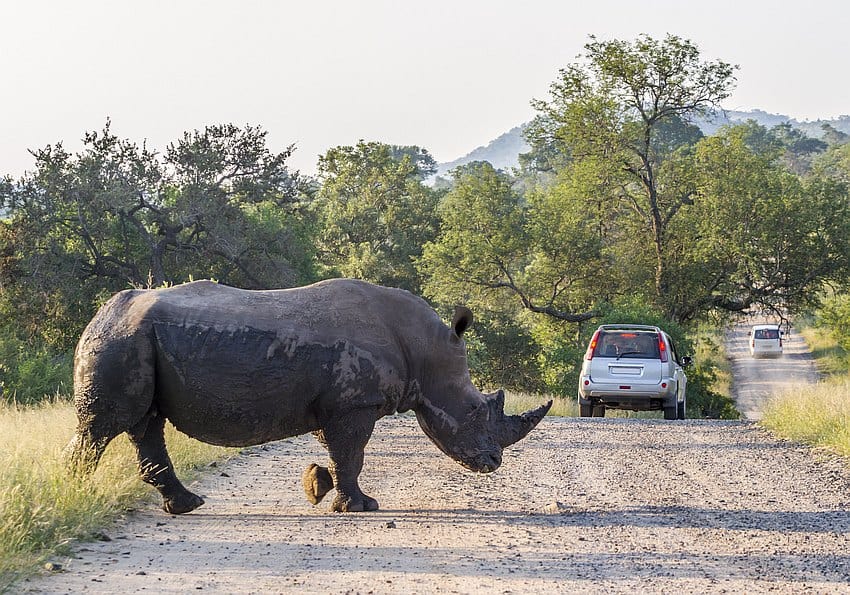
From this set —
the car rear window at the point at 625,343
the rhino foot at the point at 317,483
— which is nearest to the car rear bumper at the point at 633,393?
the car rear window at the point at 625,343

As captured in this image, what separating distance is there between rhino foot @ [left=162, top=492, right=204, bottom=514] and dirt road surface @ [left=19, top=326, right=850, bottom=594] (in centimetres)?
8

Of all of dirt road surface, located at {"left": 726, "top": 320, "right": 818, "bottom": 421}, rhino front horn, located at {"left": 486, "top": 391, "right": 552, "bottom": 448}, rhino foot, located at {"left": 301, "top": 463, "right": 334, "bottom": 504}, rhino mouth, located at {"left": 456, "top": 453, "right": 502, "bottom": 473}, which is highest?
rhino front horn, located at {"left": 486, "top": 391, "right": 552, "bottom": 448}

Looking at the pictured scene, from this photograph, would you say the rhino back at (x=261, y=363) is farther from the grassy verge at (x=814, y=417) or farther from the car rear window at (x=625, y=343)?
the car rear window at (x=625, y=343)

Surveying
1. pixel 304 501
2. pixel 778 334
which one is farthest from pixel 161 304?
pixel 778 334

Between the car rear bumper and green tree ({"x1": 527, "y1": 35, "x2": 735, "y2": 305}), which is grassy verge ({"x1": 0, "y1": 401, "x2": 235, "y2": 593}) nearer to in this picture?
the car rear bumper

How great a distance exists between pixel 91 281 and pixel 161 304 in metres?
21.4

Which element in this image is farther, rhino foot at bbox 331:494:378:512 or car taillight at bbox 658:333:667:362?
car taillight at bbox 658:333:667:362

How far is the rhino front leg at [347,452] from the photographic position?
29.8ft

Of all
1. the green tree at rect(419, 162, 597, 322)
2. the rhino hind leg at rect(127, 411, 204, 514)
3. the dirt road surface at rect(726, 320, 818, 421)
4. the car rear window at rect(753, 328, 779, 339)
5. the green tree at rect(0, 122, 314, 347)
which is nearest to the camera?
the rhino hind leg at rect(127, 411, 204, 514)

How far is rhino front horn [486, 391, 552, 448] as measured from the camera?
984cm

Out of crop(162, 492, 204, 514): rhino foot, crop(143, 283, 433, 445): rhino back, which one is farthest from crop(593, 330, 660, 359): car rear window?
crop(162, 492, 204, 514): rhino foot

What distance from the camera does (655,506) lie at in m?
9.62

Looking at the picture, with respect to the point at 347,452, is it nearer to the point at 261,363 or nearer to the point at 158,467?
the point at 261,363

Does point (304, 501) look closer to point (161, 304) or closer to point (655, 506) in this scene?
point (161, 304)
